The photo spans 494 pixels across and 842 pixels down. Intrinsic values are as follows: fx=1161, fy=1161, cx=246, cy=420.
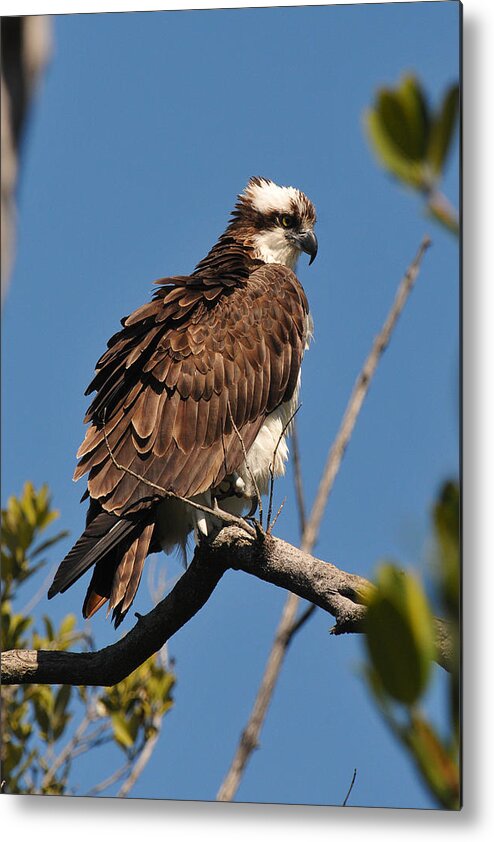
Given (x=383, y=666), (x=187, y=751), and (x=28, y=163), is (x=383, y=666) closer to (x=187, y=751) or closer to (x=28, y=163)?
(x=187, y=751)

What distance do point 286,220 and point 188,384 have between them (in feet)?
2.12

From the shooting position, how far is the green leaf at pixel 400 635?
47.9 inches

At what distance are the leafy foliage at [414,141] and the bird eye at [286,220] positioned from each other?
4.87 feet

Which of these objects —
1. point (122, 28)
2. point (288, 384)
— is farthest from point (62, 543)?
point (122, 28)

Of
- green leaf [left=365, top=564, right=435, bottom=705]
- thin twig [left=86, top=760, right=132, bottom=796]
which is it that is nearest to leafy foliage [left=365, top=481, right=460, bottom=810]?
green leaf [left=365, top=564, right=435, bottom=705]

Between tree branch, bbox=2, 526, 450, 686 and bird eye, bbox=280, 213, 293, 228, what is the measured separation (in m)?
1.00

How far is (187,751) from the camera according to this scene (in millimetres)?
2664

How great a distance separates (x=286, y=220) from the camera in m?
3.15

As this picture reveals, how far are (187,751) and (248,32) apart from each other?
1.68m

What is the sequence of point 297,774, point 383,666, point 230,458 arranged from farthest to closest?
point 230,458 < point 297,774 < point 383,666

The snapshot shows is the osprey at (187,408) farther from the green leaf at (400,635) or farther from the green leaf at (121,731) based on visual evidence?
the green leaf at (400,635)

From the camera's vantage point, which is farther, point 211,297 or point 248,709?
point 211,297

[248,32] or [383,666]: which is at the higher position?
[248,32]

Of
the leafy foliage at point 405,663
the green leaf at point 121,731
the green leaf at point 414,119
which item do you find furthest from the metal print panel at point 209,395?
the leafy foliage at point 405,663
